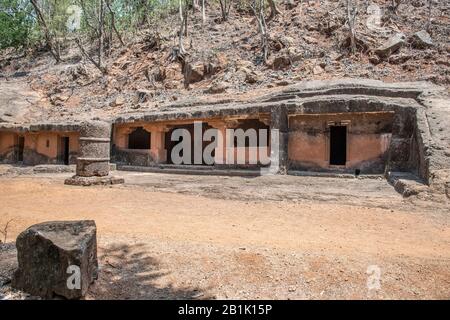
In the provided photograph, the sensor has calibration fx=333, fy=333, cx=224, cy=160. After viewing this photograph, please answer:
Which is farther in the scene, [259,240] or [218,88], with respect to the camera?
[218,88]

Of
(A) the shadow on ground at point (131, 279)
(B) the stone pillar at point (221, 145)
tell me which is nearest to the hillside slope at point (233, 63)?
(B) the stone pillar at point (221, 145)

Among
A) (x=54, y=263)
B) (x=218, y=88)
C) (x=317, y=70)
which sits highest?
(x=317, y=70)

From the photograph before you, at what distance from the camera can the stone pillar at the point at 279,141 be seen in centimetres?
1135

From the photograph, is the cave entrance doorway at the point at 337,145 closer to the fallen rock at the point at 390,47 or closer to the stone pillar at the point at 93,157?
the fallen rock at the point at 390,47

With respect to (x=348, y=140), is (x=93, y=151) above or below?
below

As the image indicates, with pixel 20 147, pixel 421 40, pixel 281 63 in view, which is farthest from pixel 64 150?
pixel 421 40

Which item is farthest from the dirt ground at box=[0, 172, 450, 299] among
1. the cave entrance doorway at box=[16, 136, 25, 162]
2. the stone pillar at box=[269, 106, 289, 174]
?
the cave entrance doorway at box=[16, 136, 25, 162]

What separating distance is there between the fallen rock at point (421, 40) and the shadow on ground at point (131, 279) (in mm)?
20178

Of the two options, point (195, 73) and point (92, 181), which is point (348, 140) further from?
point (195, 73)

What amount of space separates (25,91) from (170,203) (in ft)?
84.4

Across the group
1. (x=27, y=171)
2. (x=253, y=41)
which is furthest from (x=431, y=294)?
(x=253, y=41)

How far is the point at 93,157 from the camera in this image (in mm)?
11562

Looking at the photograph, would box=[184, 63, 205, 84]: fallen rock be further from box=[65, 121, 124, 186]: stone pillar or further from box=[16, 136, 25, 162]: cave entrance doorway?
box=[65, 121, 124, 186]: stone pillar

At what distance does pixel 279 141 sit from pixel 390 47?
11.6 m
